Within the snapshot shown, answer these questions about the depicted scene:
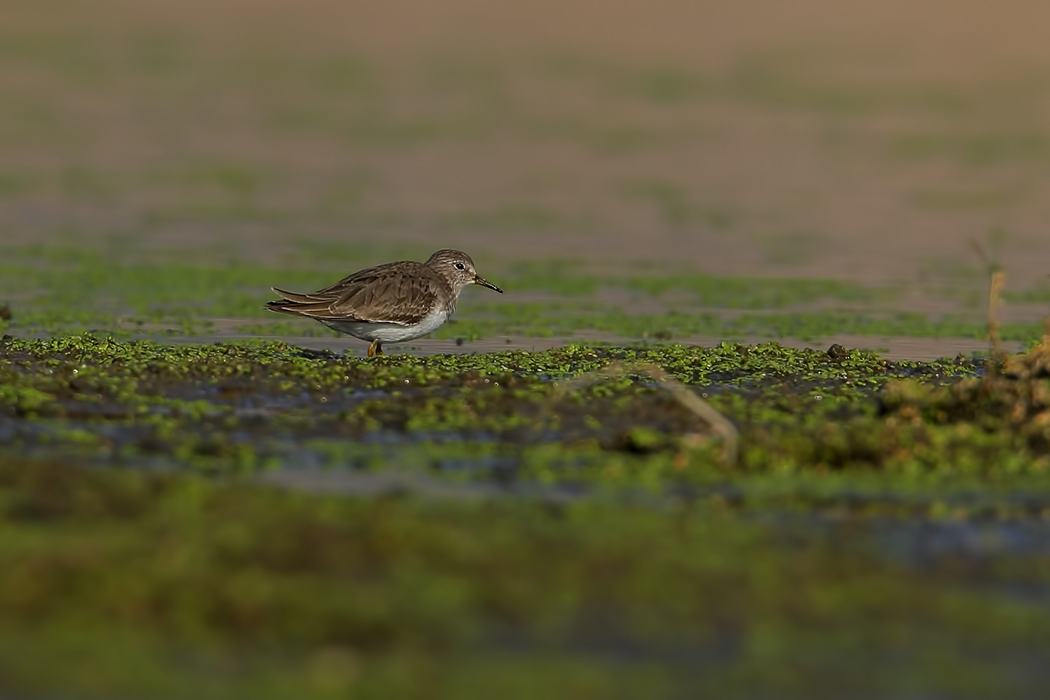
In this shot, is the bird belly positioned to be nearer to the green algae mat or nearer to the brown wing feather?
the brown wing feather

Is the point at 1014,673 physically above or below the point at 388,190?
below

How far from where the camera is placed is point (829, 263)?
25453 mm

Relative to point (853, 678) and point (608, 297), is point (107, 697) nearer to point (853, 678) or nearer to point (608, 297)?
point (853, 678)

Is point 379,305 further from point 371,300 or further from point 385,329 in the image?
point 385,329

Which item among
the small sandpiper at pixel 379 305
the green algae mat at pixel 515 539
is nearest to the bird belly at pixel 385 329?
the small sandpiper at pixel 379 305

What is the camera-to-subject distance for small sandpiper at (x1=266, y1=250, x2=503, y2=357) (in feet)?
54.9

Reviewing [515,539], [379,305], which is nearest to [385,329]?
[379,305]

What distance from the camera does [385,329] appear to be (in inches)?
663

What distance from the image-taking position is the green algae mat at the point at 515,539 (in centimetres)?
715

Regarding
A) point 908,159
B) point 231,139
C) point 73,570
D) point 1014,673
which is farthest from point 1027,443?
point 231,139

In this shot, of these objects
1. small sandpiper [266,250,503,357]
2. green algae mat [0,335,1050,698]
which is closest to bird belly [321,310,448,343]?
small sandpiper [266,250,503,357]

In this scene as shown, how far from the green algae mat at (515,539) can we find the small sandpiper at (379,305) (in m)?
2.65

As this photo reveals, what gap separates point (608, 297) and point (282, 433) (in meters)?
10.4

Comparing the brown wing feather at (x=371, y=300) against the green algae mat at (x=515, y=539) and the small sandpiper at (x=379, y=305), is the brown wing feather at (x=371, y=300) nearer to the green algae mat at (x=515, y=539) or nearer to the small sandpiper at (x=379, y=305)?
the small sandpiper at (x=379, y=305)
